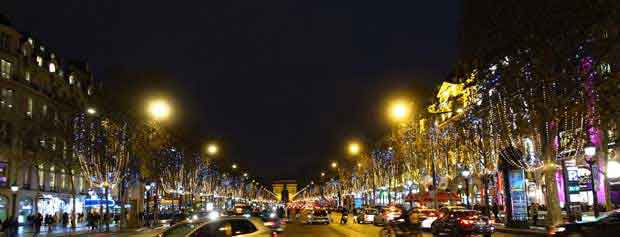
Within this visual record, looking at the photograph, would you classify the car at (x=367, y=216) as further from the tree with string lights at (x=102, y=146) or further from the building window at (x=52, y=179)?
the building window at (x=52, y=179)

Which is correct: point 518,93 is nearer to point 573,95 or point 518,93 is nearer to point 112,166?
point 573,95

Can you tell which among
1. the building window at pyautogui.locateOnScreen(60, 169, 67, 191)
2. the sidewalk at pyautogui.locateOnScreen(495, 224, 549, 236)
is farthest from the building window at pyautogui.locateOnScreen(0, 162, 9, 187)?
the sidewalk at pyautogui.locateOnScreen(495, 224, 549, 236)

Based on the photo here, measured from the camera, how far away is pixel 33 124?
181 ft

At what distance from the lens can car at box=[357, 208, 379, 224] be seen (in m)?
56.7

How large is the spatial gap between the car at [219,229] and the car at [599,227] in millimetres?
10210

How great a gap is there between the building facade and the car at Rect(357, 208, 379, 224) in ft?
Answer: 87.5

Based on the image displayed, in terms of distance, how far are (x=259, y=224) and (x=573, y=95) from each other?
21.9 m

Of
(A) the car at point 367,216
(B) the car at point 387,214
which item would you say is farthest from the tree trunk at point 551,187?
(A) the car at point 367,216

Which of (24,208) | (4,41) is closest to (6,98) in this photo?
(4,41)

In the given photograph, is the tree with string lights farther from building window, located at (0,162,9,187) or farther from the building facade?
building window, located at (0,162,9,187)

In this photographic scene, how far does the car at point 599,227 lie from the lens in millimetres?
18828

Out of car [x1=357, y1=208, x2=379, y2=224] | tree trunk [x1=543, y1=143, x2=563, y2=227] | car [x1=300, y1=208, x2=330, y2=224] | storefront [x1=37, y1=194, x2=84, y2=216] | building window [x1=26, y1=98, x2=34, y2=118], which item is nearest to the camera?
tree trunk [x1=543, y1=143, x2=563, y2=227]

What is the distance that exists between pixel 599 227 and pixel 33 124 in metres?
49.5

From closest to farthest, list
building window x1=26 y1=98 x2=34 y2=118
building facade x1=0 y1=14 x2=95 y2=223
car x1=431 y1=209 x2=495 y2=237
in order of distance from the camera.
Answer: car x1=431 y1=209 x2=495 y2=237 → building facade x1=0 y1=14 x2=95 y2=223 → building window x1=26 y1=98 x2=34 y2=118
